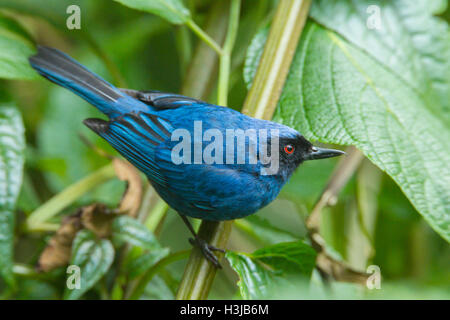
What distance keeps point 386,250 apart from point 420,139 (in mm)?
1070

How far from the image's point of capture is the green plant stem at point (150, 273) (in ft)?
5.85

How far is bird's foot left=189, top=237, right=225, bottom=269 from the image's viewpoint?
5.32ft

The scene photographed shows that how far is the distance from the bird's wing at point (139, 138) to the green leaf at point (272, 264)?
0.53 m

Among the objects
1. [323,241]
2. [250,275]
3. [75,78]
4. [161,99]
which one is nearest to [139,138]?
[161,99]

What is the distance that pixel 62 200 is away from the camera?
2154mm

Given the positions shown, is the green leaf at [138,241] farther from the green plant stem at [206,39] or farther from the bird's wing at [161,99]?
the green plant stem at [206,39]

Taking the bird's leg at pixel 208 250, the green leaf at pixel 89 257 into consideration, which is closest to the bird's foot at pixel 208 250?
the bird's leg at pixel 208 250

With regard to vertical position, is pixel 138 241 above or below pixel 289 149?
below

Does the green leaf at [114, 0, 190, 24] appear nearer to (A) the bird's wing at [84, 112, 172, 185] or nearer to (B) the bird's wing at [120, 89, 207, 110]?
(B) the bird's wing at [120, 89, 207, 110]

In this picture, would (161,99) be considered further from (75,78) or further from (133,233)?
(133,233)

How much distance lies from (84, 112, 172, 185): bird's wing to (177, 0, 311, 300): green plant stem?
0.34 metres

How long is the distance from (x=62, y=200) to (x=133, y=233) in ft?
1.42

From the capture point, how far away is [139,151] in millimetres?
2029

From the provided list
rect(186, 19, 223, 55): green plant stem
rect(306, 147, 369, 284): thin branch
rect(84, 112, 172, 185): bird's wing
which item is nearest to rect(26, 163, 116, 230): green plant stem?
rect(84, 112, 172, 185): bird's wing
